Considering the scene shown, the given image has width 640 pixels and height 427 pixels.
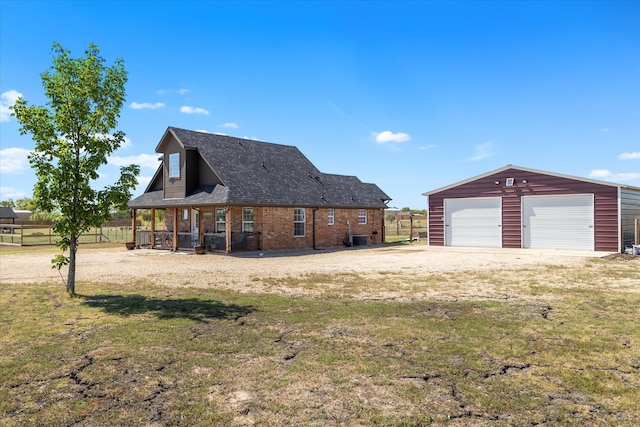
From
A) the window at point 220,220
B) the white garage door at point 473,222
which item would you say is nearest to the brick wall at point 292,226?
the window at point 220,220

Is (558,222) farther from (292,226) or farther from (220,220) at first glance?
(220,220)

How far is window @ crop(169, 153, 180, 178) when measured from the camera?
2511 centimetres

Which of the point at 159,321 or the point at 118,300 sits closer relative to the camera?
the point at 159,321

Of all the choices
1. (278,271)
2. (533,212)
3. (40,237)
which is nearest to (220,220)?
(278,271)

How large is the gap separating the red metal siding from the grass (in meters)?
13.2

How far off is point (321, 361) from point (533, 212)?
20928 mm

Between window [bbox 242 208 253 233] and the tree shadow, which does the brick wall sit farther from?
the tree shadow

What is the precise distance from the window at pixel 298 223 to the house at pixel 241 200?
6 centimetres

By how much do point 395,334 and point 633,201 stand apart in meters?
21.8

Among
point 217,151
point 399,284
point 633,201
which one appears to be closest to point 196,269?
point 399,284

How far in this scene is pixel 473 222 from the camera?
82.7 ft

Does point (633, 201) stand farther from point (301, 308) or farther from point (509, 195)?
point (301, 308)

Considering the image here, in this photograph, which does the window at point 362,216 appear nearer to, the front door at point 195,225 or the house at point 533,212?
the house at point 533,212

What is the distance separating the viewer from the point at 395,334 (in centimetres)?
679
